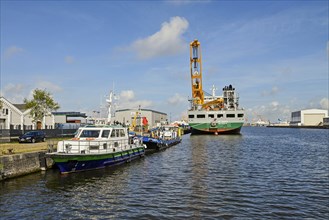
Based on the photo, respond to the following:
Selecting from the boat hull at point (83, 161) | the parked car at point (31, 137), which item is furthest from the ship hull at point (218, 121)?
the boat hull at point (83, 161)

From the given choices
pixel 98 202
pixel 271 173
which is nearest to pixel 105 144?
pixel 98 202

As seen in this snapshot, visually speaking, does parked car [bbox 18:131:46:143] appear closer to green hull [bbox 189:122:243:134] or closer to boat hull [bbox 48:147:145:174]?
boat hull [bbox 48:147:145:174]

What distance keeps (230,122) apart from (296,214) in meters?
72.3

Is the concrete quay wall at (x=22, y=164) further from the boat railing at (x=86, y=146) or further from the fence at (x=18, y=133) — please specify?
the fence at (x=18, y=133)

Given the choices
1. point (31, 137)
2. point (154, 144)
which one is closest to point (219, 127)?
point (154, 144)

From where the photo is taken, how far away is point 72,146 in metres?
24.6

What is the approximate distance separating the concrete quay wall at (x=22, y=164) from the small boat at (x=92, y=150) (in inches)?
70.1

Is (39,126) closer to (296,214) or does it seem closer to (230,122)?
(230,122)

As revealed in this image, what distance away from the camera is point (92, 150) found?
24.9 m

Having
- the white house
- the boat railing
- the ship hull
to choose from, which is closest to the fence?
the white house

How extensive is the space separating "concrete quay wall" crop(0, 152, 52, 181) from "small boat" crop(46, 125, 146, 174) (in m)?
1.78

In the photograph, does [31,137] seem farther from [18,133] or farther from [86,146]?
[86,146]

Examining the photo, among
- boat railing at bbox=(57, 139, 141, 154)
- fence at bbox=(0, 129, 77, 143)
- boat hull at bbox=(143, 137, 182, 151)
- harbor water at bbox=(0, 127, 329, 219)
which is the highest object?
fence at bbox=(0, 129, 77, 143)

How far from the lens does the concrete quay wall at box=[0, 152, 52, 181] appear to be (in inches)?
794
